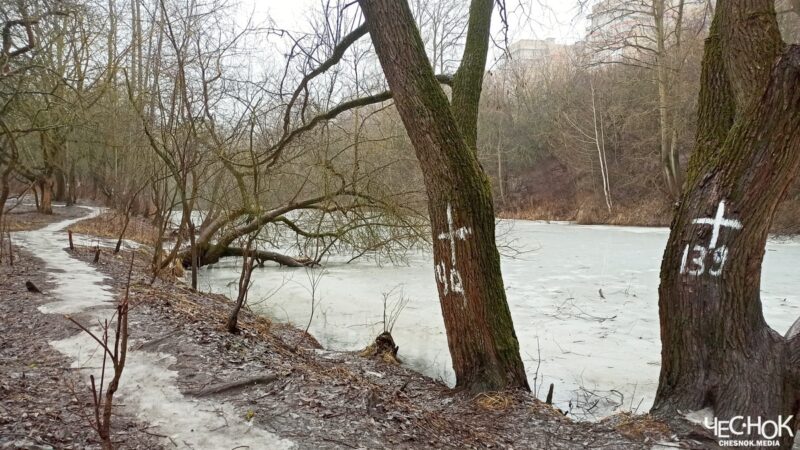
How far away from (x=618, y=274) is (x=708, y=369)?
25.1 feet

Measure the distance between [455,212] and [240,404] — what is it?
208 cm

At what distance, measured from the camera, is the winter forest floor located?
8.98ft

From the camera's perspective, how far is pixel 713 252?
11.1 ft

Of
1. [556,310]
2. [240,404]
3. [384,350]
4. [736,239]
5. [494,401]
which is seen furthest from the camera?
[556,310]

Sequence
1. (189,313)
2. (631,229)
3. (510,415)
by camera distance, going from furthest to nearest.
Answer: (631,229), (189,313), (510,415)

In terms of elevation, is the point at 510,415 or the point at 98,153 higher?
the point at 98,153

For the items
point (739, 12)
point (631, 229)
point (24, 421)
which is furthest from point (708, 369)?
point (631, 229)

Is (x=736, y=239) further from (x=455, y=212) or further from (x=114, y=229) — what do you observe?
(x=114, y=229)

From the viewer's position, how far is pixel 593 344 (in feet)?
20.5

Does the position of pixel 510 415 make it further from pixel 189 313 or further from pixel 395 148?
pixel 395 148

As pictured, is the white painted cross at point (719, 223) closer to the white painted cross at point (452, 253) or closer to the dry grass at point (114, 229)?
the white painted cross at point (452, 253)

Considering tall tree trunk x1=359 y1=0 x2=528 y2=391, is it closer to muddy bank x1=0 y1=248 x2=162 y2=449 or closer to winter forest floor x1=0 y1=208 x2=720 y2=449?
winter forest floor x1=0 y1=208 x2=720 y2=449

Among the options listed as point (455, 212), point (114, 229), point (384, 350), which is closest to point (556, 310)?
point (384, 350)

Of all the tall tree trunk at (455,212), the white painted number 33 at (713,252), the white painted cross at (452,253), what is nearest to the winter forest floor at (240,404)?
the tall tree trunk at (455,212)
